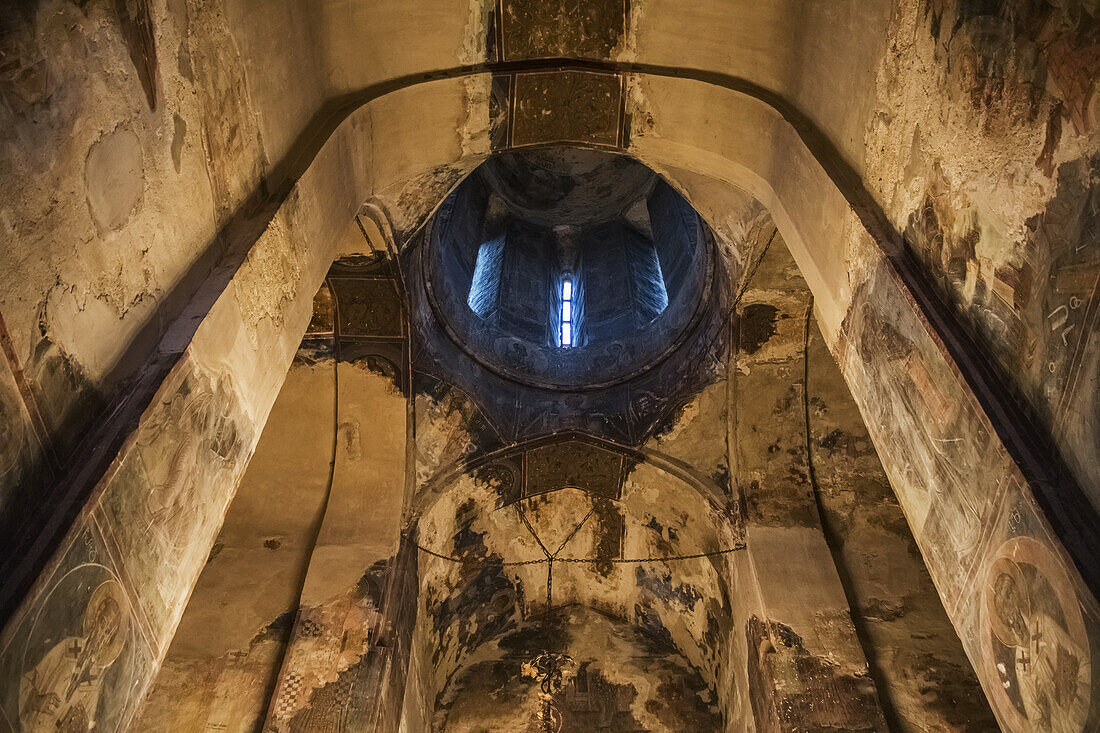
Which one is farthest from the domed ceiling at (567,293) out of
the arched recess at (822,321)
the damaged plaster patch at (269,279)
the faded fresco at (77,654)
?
the faded fresco at (77,654)

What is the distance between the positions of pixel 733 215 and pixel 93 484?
572 cm

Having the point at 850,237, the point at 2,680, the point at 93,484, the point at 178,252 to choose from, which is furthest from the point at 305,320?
the point at 850,237

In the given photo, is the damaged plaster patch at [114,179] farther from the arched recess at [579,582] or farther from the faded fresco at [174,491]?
the arched recess at [579,582]

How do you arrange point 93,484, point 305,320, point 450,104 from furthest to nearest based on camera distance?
point 450,104, point 305,320, point 93,484

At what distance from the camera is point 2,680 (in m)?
2.28

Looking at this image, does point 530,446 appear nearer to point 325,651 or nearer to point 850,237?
Answer: point 325,651

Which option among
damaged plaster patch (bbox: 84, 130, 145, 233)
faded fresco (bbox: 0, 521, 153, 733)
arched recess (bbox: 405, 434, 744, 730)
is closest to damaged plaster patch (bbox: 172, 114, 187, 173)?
damaged plaster patch (bbox: 84, 130, 145, 233)

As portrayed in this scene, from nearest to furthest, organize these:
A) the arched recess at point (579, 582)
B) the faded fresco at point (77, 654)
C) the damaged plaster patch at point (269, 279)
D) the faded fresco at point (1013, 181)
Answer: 1. the faded fresco at point (77, 654)
2. the faded fresco at point (1013, 181)
3. the damaged plaster patch at point (269, 279)
4. the arched recess at point (579, 582)

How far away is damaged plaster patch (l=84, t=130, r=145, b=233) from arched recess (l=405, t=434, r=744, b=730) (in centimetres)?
505

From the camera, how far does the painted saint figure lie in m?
2.47

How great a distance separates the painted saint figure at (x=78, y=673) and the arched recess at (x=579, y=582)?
15.7ft

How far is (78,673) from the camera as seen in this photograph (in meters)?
2.73

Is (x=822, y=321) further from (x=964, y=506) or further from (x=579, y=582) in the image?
(x=579, y=582)

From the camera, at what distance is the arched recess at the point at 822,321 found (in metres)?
2.83
